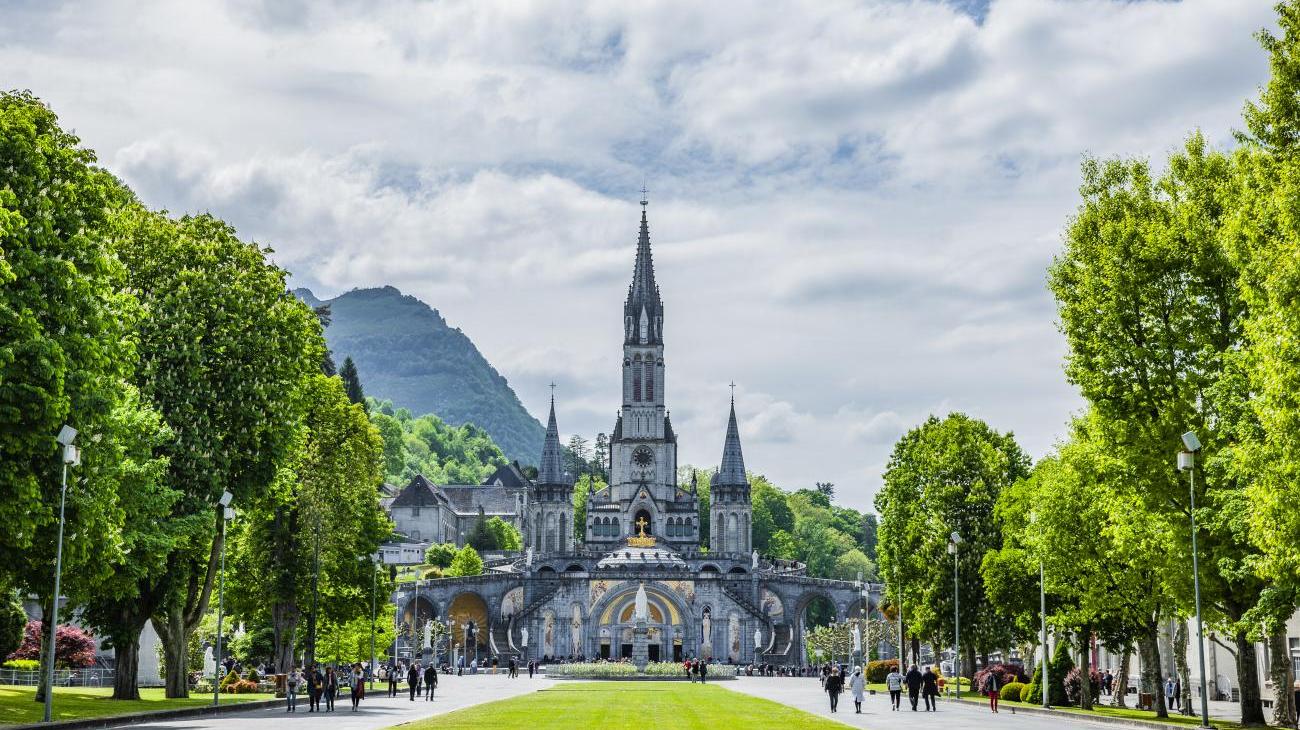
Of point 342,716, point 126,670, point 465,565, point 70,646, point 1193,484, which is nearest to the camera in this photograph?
point 1193,484

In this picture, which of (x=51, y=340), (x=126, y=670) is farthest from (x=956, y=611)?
(x=51, y=340)

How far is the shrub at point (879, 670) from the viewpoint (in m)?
76.3

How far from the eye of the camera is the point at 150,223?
44188 mm

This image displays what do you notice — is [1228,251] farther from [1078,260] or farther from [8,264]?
[8,264]

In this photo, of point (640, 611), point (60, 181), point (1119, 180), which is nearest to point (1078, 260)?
point (1119, 180)

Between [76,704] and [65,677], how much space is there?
22080 mm

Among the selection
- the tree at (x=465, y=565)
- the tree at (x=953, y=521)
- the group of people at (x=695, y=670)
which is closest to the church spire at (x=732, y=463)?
the tree at (x=465, y=565)

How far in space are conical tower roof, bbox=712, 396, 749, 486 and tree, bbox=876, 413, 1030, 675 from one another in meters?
109

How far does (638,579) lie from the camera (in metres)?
137

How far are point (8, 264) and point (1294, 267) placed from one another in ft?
85.4

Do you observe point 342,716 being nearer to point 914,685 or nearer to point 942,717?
point 942,717

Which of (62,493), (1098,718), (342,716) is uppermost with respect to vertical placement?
(62,493)

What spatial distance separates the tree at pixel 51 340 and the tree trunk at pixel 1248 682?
1111 inches

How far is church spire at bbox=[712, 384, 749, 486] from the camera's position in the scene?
7013 inches
